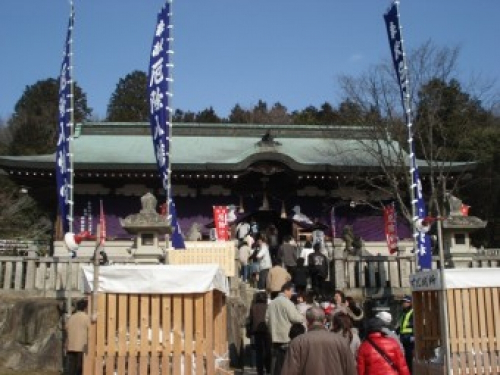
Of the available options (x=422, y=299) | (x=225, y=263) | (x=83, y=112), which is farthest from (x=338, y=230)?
(x=83, y=112)

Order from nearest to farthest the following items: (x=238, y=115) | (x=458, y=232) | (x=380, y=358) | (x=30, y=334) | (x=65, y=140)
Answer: (x=380, y=358) → (x=30, y=334) → (x=65, y=140) → (x=458, y=232) → (x=238, y=115)

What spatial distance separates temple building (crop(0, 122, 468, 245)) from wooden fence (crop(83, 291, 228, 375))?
45.8ft

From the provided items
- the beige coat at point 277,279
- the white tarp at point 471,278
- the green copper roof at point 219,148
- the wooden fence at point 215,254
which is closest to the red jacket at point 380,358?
the white tarp at point 471,278

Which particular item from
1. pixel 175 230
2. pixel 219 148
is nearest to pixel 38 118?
pixel 219 148

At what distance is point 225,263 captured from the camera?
49.3ft

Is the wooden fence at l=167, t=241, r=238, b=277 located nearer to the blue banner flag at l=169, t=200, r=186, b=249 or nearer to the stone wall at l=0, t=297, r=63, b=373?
the blue banner flag at l=169, t=200, r=186, b=249

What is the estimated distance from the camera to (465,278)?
7387 mm

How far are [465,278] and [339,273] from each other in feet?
23.0

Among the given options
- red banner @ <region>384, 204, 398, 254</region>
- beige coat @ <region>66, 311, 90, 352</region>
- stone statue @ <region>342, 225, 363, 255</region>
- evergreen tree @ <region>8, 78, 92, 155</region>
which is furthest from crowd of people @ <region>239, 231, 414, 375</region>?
evergreen tree @ <region>8, 78, 92, 155</region>

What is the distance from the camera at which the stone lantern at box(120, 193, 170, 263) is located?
1295 centimetres

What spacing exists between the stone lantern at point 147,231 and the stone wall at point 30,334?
80.8 inches

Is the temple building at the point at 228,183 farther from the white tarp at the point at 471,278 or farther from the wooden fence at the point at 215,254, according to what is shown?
the white tarp at the point at 471,278

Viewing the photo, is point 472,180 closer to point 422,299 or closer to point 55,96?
point 422,299

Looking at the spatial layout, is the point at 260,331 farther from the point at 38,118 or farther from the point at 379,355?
the point at 38,118
